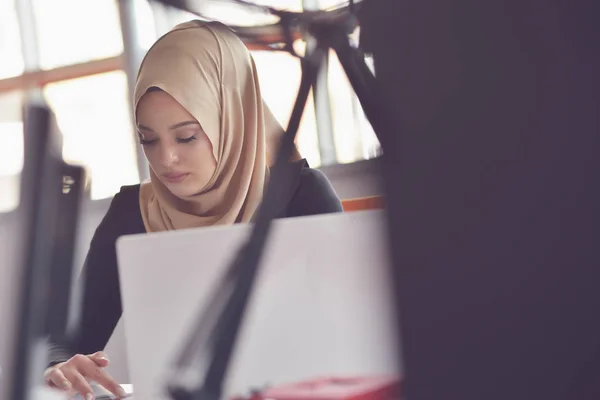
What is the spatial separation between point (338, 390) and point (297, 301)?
0.04m

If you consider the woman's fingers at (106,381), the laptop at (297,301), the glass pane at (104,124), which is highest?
the glass pane at (104,124)

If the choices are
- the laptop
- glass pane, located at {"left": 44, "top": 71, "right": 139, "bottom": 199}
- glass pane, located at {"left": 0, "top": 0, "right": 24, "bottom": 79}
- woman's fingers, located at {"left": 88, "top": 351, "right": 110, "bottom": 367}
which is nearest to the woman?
woman's fingers, located at {"left": 88, "top": 351, "right": 110, "bottom": 367}

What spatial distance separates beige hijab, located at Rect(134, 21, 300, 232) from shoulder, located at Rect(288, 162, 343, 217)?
0.12m

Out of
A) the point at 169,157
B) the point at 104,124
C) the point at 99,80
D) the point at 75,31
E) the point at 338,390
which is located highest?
the point at 75,31

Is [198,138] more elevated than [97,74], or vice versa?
[97,74]

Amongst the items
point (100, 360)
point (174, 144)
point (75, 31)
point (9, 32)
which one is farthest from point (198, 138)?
point (9, 32)

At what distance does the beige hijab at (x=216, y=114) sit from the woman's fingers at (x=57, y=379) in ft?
1.36

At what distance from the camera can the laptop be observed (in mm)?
311

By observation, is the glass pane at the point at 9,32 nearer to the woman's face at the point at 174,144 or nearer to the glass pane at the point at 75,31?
the glass pane at the point at 75,31

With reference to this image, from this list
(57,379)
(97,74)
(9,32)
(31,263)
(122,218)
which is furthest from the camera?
(9,32)

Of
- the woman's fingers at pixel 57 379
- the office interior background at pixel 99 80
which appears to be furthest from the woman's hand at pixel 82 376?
the office interior background at pixel 99 80

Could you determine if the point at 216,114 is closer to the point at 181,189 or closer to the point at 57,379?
the point at 181,189

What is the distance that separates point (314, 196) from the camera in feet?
4.62

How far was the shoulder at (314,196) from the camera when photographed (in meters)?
1.38
